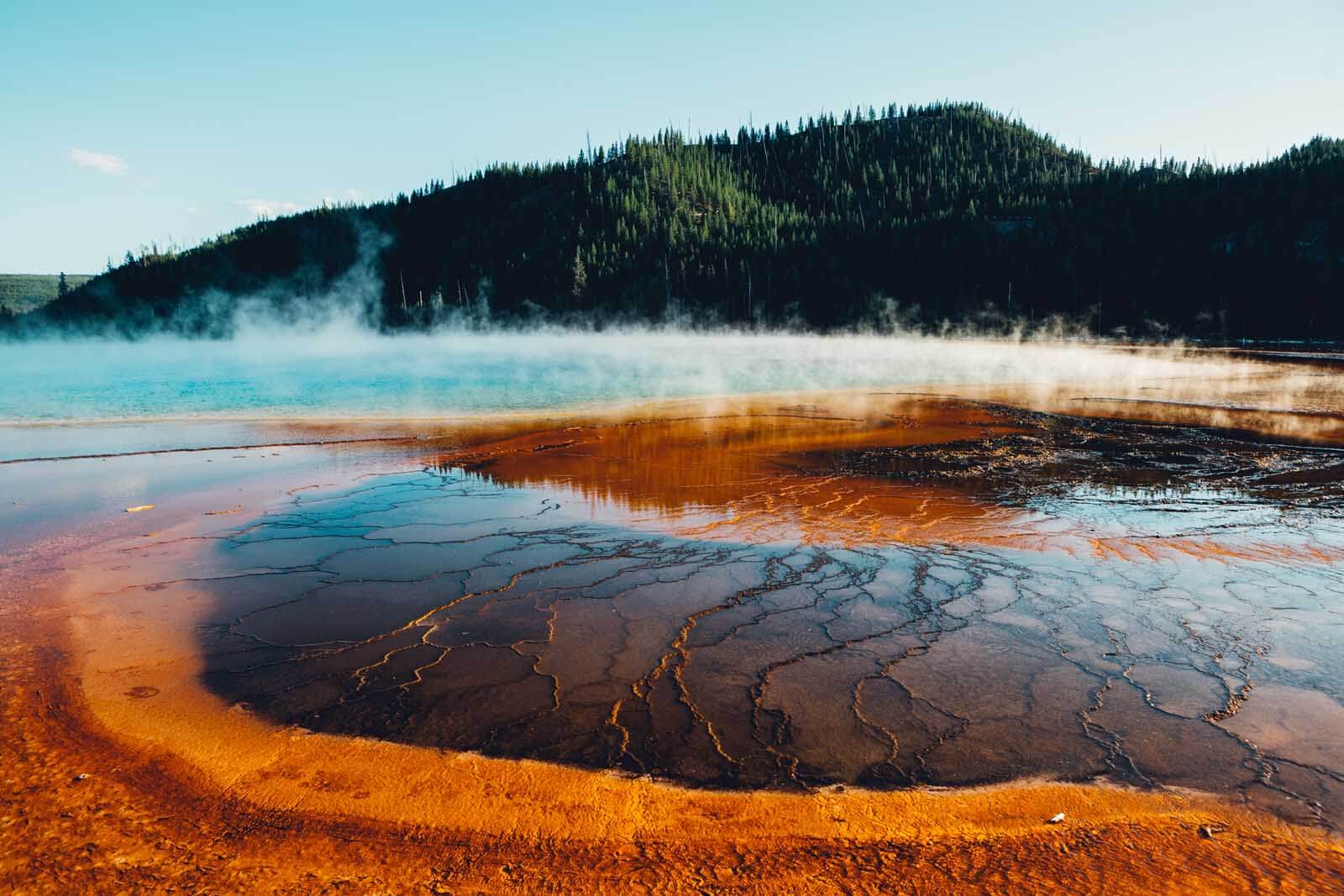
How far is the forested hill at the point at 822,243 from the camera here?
7219cm

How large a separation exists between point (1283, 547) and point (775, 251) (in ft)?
288

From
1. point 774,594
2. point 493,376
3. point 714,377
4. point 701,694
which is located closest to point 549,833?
point 701,694

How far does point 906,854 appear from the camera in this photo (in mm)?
3283

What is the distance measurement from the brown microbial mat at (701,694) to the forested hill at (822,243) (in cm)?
7280

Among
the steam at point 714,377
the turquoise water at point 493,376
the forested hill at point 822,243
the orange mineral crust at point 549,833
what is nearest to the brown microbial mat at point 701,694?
the orange mineral crust at point 549,833

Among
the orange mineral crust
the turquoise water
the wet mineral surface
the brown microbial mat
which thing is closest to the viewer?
the orange mineral crust

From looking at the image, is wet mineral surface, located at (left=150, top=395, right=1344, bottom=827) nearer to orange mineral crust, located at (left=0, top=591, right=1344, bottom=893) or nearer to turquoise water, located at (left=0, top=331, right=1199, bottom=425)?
orange mineral crust, located at (left=0, top=591, right=1344, bottom=893)

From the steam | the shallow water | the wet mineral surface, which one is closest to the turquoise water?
the steam

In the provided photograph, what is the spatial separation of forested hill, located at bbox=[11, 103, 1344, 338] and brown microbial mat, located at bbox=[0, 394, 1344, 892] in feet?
239

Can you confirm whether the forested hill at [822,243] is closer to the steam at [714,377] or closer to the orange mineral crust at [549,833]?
the steam at [714,377]

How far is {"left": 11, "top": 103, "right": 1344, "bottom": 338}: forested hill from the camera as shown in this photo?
72188mm

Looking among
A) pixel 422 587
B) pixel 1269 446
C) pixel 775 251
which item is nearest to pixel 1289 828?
pixel 422 587

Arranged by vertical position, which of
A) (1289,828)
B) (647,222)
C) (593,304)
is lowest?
(1289,828)

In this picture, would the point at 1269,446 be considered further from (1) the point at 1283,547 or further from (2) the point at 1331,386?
(2) the point at 1331,386
